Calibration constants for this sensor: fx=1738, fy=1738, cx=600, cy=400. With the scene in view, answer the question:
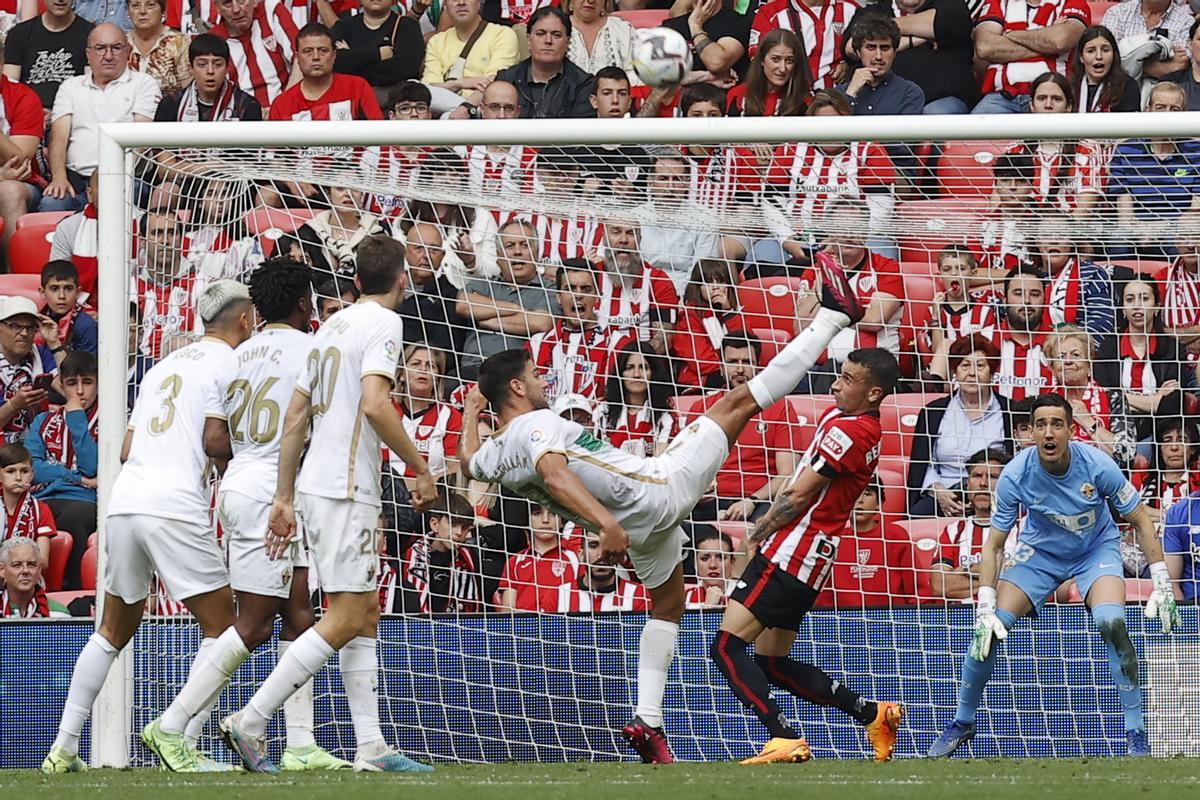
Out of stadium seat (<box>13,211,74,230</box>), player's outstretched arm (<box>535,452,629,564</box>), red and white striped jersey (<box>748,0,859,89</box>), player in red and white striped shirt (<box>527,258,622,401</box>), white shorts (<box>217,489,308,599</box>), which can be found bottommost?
white shorts (<box>217,489,308,599</box>)

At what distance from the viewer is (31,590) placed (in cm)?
955

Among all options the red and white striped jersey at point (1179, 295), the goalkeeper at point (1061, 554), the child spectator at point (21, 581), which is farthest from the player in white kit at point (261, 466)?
the red and white striped jersey at point (1179, 295)

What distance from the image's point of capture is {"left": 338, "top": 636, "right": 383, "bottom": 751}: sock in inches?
260

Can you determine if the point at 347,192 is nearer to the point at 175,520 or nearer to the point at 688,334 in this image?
the point at 688,334

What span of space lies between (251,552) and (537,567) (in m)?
2.43

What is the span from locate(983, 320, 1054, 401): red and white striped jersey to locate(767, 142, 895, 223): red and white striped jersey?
1.21 meters

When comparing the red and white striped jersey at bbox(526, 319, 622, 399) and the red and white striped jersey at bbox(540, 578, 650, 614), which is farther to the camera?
the red and white striped jersey at bbox(526, 319, 622, 399)

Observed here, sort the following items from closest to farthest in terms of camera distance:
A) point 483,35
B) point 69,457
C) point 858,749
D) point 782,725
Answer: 1. point 782,725
2. point 858,749
3. point 69,457
4. point 483,35

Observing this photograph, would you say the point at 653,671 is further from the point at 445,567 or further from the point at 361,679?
the point at 445,567

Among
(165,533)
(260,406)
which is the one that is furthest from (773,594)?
(165,533)

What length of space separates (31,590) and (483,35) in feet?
16.9

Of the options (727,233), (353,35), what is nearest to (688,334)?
(727,233)

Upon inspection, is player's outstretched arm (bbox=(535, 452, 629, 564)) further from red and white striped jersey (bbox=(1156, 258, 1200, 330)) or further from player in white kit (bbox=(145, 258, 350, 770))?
red and white striped jersey (bbox=(1156, 258, 1200, 330))

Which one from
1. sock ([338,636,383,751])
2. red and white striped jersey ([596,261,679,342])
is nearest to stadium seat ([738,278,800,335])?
red and white striped jersey ([596,261,679,342])
